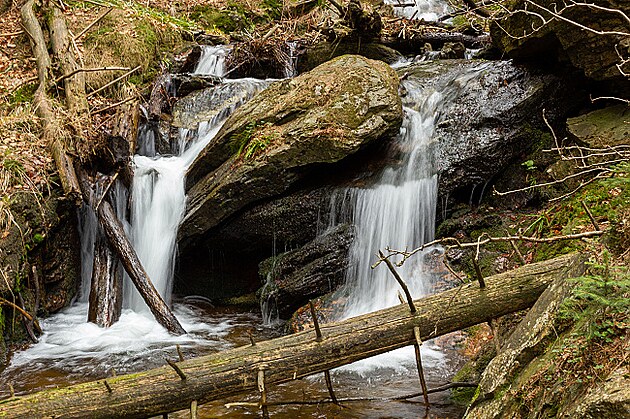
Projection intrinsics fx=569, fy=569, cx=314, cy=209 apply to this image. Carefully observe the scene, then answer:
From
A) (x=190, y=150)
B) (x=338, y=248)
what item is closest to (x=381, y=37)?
(x=190, y=150)

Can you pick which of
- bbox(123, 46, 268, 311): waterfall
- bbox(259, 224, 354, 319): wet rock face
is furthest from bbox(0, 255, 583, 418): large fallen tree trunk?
bbox(123, 46, 268, 311): waterfall

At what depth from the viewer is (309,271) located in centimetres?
731

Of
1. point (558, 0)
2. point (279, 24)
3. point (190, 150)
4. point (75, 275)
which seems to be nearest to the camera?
point (558, 0)

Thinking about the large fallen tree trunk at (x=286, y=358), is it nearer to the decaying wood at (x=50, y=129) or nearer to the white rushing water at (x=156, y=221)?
the white rushing water at (x=156, y=221)

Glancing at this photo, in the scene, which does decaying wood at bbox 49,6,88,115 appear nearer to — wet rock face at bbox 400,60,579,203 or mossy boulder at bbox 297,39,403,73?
mossy boulder at bbox 297,39,403,73

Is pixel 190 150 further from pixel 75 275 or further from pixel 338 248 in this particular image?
pixel 338 248

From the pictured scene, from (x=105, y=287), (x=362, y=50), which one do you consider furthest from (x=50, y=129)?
(x=362, y=50)

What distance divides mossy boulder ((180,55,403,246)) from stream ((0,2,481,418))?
0.51 m

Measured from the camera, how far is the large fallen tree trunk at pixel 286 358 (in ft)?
12.1

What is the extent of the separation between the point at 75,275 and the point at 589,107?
23.5 ft

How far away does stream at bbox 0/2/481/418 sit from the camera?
16.5 ft

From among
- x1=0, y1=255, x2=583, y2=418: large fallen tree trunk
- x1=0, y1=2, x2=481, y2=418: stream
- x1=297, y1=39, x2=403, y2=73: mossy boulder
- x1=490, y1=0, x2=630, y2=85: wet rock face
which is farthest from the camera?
x1=297, y1=39, x2=403, y2=73: mossy boulder

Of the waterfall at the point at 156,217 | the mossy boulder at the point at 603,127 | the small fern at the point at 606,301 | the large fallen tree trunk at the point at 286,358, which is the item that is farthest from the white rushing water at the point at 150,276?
the mossy boulder at the point at 603,127

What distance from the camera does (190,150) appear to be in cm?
900
